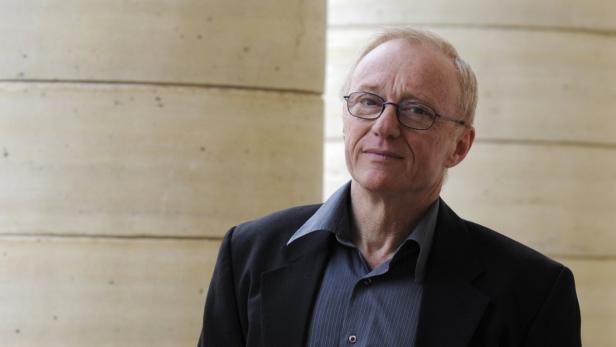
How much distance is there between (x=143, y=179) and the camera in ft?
15.3

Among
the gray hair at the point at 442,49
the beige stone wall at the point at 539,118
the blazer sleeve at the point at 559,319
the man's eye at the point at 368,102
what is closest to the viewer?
the blazer sleeve at the point at 559,319

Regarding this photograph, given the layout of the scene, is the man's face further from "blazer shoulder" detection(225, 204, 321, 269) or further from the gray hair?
"blazer shoulder" detection(225, 204, 321, 269)

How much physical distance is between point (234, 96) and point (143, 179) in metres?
0.51

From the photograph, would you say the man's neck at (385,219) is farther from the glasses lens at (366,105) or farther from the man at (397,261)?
the glasses lens at (366,105)

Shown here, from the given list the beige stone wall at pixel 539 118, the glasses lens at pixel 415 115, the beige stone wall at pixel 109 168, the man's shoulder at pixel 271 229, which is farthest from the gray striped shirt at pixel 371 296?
the beige stone wall at pixel 539 118

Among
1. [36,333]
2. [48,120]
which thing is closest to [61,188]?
[48,120]

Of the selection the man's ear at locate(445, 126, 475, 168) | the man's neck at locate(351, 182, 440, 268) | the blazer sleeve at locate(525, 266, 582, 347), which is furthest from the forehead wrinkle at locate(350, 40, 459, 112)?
the blazer sleeve at locate(525, 266, 582, 347)

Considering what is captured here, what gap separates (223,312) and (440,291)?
540 mm

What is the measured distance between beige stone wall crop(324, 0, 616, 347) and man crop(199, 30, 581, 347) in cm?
499

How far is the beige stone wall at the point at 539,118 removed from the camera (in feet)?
25.7

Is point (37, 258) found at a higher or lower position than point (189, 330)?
higher

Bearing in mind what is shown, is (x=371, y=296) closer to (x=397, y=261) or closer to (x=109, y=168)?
(x=397, y=261)

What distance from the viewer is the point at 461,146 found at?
9.81 feet

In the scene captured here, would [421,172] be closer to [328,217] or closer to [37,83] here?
[328,217]
